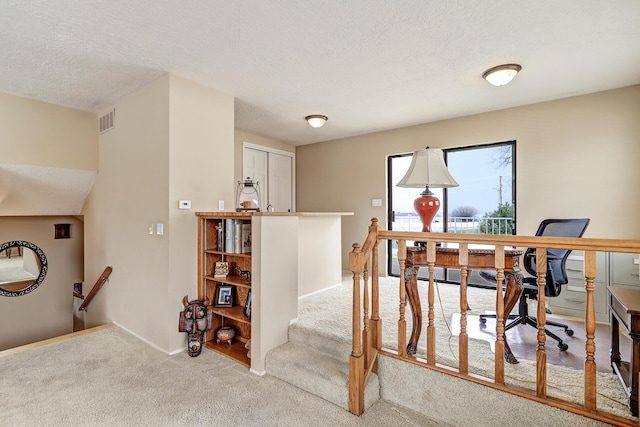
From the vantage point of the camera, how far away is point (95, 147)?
3.91 metres

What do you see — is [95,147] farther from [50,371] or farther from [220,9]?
[220,9]

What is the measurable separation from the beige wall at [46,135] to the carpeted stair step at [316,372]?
135 inches

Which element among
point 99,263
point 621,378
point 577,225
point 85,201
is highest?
point 85,201

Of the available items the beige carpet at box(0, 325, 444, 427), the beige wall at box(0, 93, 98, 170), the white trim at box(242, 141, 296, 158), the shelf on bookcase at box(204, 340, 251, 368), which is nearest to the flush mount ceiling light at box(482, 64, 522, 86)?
the beige carpet at box(0, 325, 444, 427)

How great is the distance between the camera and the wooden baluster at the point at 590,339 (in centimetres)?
154

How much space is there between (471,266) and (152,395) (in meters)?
2.46

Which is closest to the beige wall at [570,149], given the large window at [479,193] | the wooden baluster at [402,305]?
the large window at [479,193]

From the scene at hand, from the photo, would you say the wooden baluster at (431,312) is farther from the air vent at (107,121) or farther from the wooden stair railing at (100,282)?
the air vent at (107,121)

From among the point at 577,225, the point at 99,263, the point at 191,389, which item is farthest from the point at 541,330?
the point at 99,263

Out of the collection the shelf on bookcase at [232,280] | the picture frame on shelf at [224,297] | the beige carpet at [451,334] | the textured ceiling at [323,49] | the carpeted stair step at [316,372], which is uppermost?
the textured ceiling at [323,49]

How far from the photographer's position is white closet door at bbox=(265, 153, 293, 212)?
5.58m

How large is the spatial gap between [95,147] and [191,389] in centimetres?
331

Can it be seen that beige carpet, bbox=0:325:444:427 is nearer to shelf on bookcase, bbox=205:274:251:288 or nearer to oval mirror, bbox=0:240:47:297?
shelf on bookcase, bbox=205:274:251:288

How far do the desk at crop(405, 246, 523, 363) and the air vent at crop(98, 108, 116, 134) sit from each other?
370cm
